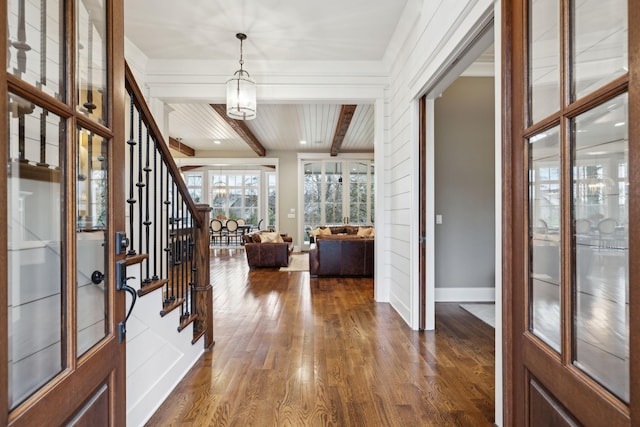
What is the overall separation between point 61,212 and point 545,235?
Answer: 4.99 feet

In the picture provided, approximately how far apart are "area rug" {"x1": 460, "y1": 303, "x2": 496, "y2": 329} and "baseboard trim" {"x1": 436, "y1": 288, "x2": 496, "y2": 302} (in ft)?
0.48

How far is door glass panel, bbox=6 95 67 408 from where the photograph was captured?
73cm

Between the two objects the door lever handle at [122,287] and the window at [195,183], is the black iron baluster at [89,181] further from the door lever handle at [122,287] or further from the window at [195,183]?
the window at [195,183]

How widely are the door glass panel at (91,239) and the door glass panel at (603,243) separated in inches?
56.2

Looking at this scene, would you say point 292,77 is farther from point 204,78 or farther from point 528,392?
point 528,392

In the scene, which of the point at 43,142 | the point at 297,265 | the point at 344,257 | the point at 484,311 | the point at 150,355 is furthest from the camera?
the point at 297,265

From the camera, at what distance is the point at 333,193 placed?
1012 centimetres

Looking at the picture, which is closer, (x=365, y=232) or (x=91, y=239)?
(x=91, y=239)

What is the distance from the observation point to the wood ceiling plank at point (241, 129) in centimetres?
550

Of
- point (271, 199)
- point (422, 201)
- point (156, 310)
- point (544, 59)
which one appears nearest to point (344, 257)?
point (422, 201)

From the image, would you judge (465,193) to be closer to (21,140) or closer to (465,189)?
(465,189)

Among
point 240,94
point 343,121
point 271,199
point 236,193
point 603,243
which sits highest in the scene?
point 343,121

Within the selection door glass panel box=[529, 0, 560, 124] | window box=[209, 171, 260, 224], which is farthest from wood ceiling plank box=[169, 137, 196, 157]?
door glass panel box=[529, 0, 560, 124]

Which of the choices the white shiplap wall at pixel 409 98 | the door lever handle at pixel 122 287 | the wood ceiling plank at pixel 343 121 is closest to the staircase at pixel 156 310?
the door lever handle at pixel 122 287
